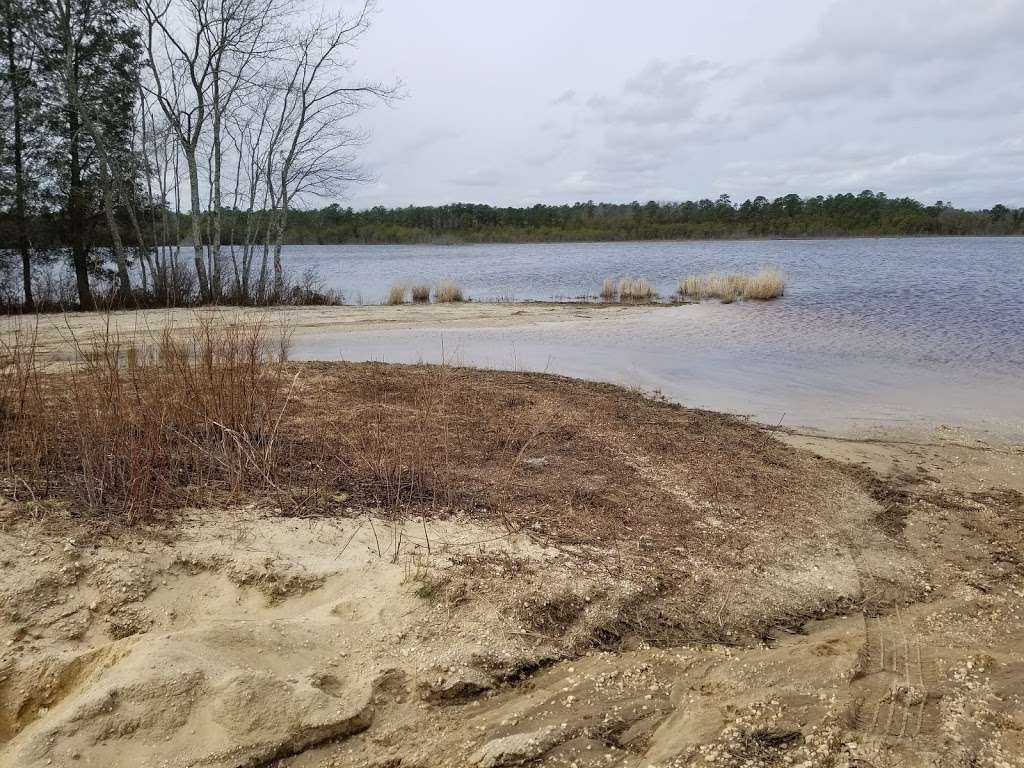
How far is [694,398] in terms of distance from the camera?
9.02m

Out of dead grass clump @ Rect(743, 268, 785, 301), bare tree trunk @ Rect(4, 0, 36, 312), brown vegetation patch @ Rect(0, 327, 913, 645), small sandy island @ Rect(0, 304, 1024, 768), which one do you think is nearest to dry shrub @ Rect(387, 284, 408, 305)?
bare tree trunk @ Rect(4, 0, 36, 312)

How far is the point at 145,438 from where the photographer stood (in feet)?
13.9

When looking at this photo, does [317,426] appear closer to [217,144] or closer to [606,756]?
[606,756]

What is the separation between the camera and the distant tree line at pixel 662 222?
7694cm

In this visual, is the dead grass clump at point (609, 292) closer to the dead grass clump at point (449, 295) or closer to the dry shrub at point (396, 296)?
the dead grass clump at point (449, 295)

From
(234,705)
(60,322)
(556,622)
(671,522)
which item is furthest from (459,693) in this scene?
(60,322)

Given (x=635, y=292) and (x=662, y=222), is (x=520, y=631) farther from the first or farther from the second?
(x=662, y=222)

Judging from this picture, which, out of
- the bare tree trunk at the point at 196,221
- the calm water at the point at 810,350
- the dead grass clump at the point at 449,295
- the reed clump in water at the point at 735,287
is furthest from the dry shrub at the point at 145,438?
the reed clump in water at the point at 735,287

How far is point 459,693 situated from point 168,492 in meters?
2.24

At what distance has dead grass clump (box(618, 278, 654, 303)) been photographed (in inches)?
992

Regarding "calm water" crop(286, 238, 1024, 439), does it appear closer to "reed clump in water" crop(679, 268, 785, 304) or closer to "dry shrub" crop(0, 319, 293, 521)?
"reed clump in water" crop(679, 268, 785, 304)

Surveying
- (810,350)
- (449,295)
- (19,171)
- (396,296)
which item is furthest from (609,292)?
(19,171)

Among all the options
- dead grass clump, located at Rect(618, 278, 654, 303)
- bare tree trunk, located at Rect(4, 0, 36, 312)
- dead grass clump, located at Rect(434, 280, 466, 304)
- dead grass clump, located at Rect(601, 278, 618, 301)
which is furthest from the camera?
dead grass clump, located at Rect(601, 278, 618, 301)

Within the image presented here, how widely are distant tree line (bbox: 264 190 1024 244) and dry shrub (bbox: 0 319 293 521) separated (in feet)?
231
